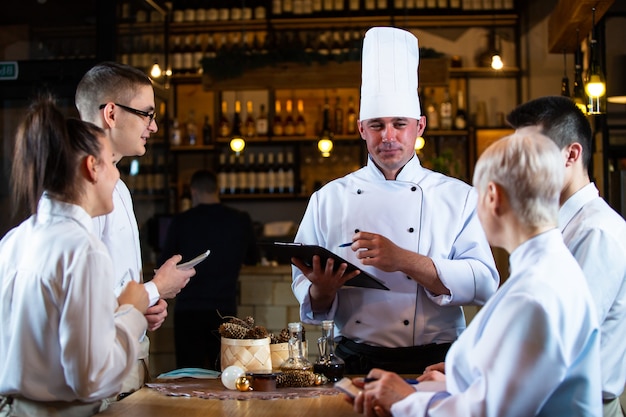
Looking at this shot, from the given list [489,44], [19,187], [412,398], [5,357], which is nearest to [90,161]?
[19,187]

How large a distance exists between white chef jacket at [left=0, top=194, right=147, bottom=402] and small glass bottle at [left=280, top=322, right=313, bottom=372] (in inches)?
26.7

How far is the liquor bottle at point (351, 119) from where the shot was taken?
26.0ft

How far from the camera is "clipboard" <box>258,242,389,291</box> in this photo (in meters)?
2.38

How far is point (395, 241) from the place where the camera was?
9.00 feet

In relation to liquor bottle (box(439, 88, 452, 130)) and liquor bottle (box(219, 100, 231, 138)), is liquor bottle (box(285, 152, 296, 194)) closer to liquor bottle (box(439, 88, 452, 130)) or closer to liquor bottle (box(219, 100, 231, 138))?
liquor bottle (box(219, 100, 231, 138))

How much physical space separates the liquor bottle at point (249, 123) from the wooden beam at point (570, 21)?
2.94 m

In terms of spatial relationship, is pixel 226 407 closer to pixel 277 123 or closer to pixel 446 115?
pixel 277 123

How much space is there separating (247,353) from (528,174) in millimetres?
1129

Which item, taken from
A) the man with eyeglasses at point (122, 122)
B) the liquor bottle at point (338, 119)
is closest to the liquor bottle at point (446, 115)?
the liquor bottle at point (338, 119)

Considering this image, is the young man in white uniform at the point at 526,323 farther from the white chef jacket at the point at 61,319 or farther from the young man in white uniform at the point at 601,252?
the white chef jacket at the point at 61,319

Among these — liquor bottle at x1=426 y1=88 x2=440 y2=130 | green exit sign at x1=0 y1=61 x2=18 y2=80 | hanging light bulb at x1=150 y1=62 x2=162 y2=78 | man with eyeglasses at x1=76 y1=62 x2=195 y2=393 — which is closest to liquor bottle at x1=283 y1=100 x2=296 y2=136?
liquor bottle at x1=426 y1=88 x2=440 y2=130

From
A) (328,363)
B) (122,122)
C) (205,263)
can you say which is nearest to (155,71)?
(205,263)

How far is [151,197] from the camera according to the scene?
6055mm

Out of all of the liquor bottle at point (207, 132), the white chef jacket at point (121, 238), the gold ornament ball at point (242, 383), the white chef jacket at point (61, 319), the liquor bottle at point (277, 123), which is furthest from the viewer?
the liquor bottle at point (207, 132)
